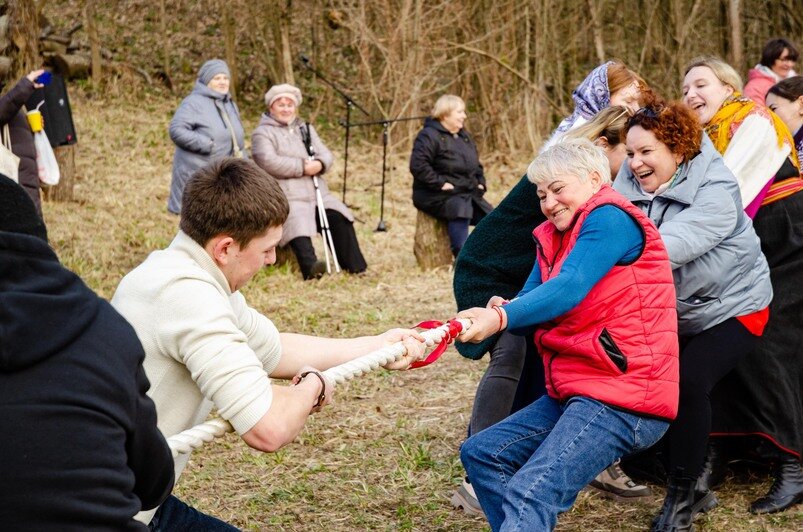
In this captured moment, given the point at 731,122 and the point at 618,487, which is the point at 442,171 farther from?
the point at 618,487

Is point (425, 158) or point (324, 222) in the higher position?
point (425, 158)

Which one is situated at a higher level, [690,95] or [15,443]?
[15,443]

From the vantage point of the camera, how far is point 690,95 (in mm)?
4746

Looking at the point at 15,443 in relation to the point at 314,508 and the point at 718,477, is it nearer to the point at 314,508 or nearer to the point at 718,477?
the point at 314,508

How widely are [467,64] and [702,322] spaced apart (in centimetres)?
1451

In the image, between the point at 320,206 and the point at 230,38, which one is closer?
the point at 320,206

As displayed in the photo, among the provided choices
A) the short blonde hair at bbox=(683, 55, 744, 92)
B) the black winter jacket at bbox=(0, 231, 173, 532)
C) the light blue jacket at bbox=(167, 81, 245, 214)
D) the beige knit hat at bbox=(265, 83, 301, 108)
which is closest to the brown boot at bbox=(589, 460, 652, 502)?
the short blonde hair at bbox=(683, 55, 744, 92)

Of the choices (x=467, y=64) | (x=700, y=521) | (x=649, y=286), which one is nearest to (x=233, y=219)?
(x=649, y=286)

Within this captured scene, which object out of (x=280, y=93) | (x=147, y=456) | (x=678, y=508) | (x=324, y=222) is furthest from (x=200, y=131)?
(x=147, y=456)

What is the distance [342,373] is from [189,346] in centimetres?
60

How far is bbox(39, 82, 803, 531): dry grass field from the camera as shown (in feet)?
14.7

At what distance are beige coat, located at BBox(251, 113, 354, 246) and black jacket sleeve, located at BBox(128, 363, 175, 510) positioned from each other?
25.4ft

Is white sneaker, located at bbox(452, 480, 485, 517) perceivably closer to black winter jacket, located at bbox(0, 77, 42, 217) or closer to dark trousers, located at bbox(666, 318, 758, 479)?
dark trousers, located at bbox(666, 318, 758, 479)

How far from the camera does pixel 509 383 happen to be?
4238 millimetres
